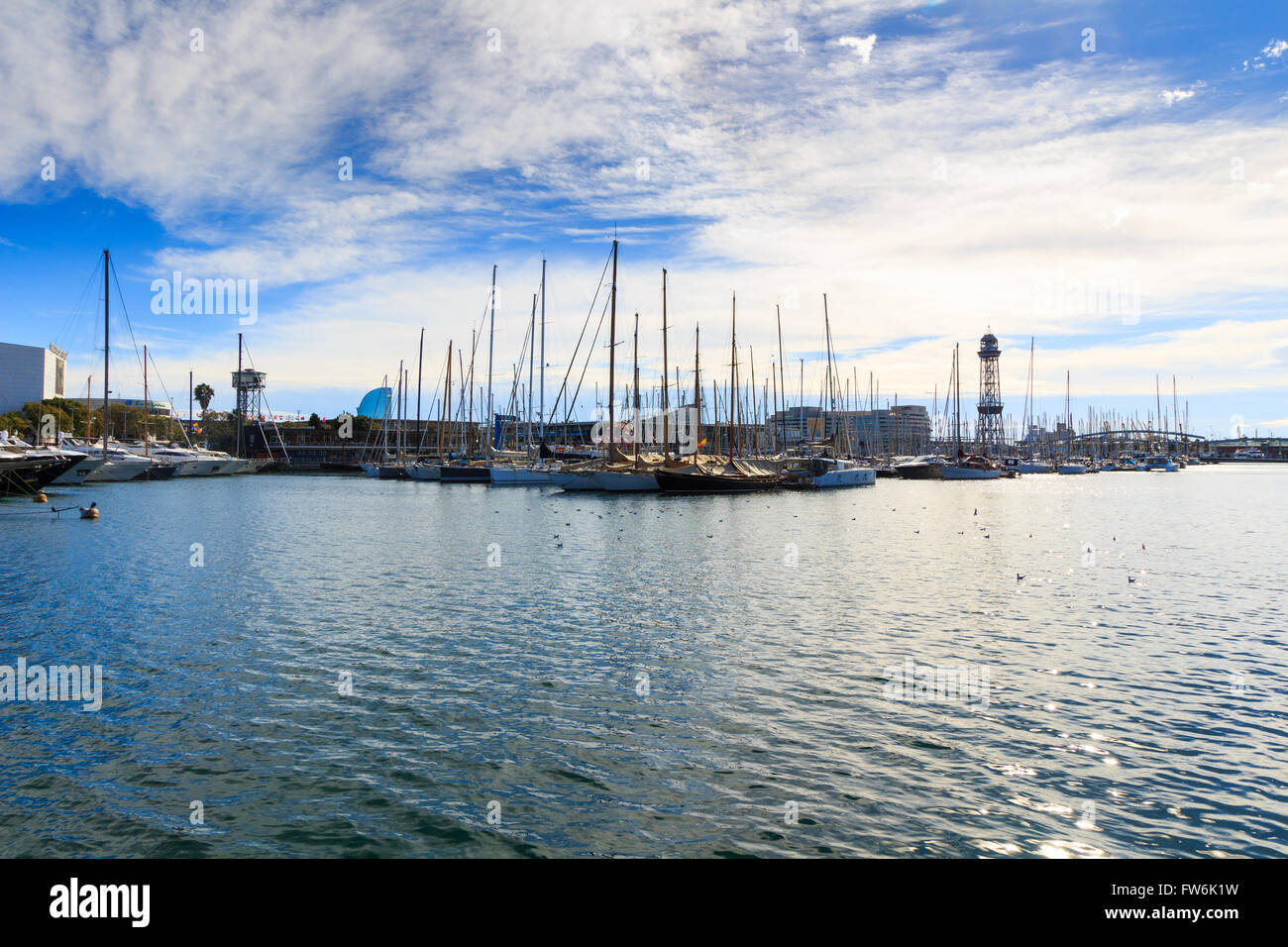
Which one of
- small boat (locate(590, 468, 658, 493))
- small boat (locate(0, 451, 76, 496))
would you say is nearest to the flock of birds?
small boat (locate(590, 468, 658, 493))

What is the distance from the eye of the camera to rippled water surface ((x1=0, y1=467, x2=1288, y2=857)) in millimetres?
9312

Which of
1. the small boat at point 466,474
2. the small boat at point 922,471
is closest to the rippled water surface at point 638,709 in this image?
the small boat at point 466,474

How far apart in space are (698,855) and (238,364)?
161997mm

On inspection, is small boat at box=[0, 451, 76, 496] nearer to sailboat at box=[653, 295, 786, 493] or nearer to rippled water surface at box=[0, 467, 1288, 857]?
rippled water surface at box=[0, 467, 1288, 857]

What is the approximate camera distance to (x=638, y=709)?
530 inches

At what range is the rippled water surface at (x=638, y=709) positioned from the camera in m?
9.31

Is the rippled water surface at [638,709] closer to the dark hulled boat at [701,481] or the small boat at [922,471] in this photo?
the dark hulled boat at [701,481]

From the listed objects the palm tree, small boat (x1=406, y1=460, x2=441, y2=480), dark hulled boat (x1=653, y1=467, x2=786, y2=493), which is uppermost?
the palm tree

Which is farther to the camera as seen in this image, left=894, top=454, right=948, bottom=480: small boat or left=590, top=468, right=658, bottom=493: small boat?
left=894, top=454, right=948, bottom=480: small boat

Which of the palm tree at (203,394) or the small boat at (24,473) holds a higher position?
the palm tree at (203,394)

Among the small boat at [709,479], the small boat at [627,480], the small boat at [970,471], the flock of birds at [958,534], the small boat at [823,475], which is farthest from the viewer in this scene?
the small boat at [970,471]

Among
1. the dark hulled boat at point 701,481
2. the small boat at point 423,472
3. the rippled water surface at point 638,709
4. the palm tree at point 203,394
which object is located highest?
the palm tree at point 203,394
